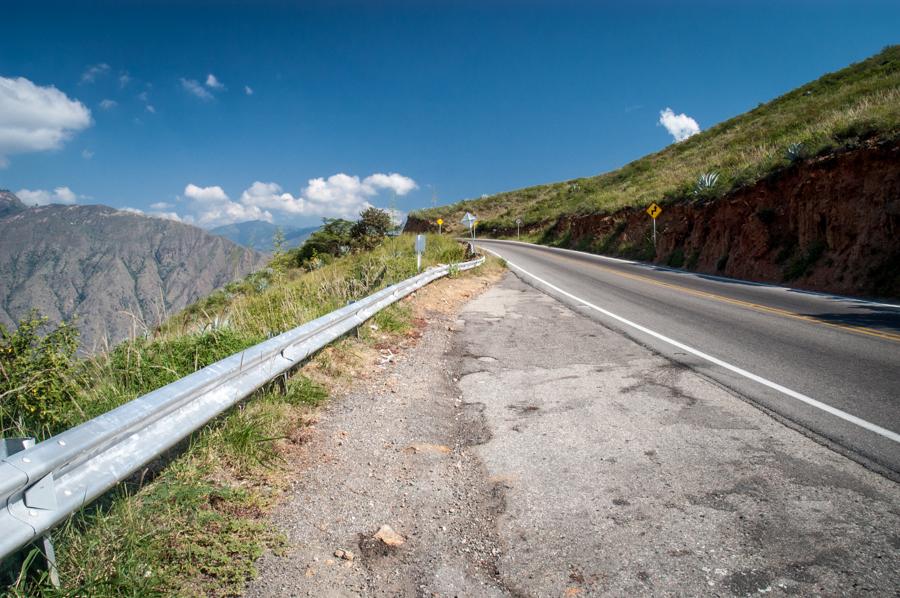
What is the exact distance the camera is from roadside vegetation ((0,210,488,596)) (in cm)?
203

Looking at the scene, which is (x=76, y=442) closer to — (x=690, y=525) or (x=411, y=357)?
(x=690, y=525)

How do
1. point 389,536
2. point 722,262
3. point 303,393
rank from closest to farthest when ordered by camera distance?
point 389,536 < point 303,393 < point 722,262

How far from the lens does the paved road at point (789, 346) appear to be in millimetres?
4008

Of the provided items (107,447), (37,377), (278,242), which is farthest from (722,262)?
(107,447)

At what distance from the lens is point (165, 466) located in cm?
288

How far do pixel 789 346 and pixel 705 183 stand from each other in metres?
20.6

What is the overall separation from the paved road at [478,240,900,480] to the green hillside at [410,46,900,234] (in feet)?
23.9

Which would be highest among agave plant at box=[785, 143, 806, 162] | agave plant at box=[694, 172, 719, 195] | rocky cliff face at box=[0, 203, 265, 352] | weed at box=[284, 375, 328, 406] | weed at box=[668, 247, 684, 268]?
agave plant at box=[785, 143, 806, 162]

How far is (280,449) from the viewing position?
3.46m

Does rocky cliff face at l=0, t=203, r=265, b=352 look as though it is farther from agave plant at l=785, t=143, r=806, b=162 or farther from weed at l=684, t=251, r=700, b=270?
agave plant at l=785, t=143, r=806, b=162

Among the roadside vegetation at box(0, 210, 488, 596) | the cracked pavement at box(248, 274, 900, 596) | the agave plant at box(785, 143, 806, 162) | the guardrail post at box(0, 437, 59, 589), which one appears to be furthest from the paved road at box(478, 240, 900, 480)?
the agave plant at box(785, 143, 806, 162)

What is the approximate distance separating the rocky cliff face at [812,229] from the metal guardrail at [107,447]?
48.8 feet

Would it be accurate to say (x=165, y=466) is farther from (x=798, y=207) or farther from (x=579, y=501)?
(x=798, y=207)

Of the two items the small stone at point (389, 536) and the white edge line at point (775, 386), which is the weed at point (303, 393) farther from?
the white edge line at point (775, 386)
